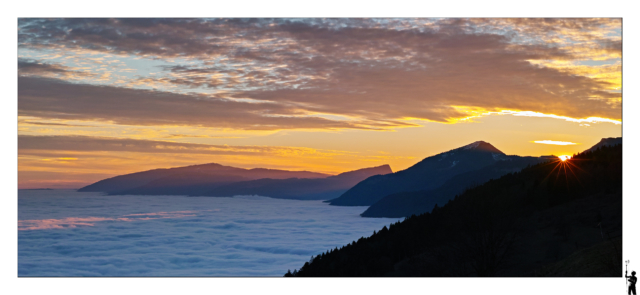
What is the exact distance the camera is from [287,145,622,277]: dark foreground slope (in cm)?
2828

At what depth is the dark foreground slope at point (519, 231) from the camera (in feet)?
92.8

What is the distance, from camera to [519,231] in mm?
32312

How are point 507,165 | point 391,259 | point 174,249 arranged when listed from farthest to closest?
1. point 507,165
2. point 174,249
3. point 391,259

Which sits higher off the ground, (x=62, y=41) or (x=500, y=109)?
(x=62, y=41)

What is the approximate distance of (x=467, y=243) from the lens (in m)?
30.4

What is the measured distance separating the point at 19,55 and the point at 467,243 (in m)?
26.9
